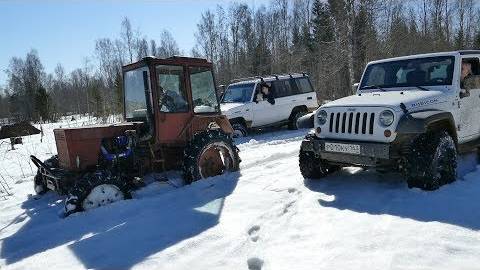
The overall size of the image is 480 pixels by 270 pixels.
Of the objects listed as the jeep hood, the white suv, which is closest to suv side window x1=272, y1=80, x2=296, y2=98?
the white suv

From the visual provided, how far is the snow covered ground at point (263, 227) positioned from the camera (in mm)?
3938

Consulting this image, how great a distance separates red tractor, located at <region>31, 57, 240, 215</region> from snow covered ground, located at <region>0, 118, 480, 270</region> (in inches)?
13.2

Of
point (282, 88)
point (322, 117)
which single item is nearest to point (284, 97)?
point (282, 88)

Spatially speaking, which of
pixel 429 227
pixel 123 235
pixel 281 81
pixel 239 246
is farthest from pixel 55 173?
pixel 281 81

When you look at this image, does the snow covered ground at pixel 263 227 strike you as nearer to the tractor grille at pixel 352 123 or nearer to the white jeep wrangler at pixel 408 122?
the white jeep wrangler at pixel 408 122

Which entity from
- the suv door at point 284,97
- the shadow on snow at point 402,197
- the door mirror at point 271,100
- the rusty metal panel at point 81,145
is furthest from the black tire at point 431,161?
the suv door at point 284,97

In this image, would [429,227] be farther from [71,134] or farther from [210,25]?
[210,25]

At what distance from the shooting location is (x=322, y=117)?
638 centimetres

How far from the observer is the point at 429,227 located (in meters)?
4.39

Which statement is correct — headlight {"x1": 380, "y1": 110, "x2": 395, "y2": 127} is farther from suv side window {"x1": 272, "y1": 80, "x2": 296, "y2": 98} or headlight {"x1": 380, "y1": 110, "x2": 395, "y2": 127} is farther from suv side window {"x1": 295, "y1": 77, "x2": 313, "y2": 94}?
suv side window {"x1": 295, "y1": 77, "x2": 313, "y2": 94}

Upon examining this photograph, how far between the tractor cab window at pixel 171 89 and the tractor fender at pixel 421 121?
3.53m

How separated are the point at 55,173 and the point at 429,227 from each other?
205 inches

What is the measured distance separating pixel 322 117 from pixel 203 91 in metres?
2.31

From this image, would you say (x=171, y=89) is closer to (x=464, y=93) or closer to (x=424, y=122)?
(x=424, y=122)
